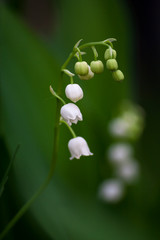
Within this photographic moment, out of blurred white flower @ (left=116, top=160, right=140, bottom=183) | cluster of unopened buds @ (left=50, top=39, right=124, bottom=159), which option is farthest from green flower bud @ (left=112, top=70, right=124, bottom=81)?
blurred white flower @ (left=116, top=160, right=140, bottom=183)

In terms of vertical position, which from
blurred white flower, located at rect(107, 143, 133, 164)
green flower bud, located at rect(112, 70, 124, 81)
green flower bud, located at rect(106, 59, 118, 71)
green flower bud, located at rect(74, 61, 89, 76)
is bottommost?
blurred white flower, located at rect(107, 143, 133, 164)

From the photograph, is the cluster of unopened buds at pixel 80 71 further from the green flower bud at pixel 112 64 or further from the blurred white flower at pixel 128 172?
the blurred white flower at pixel 128 172

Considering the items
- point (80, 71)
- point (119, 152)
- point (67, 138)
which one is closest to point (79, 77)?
point (80, 71)

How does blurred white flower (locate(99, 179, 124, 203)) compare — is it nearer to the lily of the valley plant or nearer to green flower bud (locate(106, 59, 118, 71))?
the lily of the valley plant

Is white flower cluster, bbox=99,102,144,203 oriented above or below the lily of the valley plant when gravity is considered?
below

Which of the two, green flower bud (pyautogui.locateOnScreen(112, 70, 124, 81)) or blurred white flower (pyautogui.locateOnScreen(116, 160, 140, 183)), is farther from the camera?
blurred white flower (pyautogui.locateOnScreen(116, 160, 140, 183))

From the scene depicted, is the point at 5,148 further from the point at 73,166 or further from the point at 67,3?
the point at 67,3

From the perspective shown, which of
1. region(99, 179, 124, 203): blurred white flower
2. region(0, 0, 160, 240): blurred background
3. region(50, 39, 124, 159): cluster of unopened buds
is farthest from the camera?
region(99, 179, 124, 203): blurred white flower
